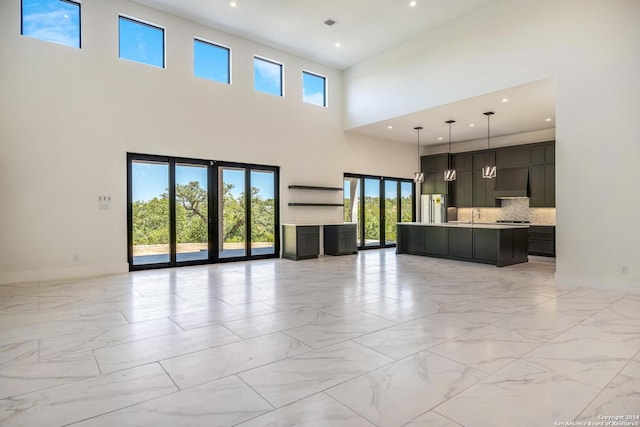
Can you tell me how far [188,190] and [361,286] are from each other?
436 centimetres

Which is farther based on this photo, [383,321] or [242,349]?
[383,321]

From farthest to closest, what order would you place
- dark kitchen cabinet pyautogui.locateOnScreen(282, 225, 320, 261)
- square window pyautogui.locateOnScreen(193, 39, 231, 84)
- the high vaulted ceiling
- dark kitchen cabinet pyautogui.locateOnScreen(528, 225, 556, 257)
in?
dark kitchen cabinet pyautogui.locateOnScreen(528, 225, 556, 257) → dark kitchen cabinet pyautogui.locateOnScreen(282, 225, 320, 261) → square window pyautogui.locateOnScreen(193, 39, 231, 84) → the high vaulted ceiling

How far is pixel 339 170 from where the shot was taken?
10117 mm

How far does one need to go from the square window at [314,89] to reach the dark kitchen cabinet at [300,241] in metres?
3.44

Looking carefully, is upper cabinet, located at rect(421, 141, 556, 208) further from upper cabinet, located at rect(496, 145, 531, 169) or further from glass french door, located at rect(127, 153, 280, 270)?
glass french door, located at rect(127, 153, 280, 270)

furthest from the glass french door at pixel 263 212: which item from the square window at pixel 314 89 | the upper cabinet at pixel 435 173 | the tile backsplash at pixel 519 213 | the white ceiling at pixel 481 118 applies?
the tile backsplash at pixel 519 213

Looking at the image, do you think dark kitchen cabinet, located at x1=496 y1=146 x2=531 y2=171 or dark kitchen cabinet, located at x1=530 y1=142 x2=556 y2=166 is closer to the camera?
dark kitchen cabinet, located at x1=530 y1=142 x2=556 y2=166

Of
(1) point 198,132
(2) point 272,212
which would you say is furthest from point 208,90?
(2) point 272,212

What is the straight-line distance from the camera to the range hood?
9445mm

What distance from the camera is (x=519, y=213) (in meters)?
10.1

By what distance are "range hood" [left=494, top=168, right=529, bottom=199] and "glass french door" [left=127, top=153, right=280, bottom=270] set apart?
245 inches

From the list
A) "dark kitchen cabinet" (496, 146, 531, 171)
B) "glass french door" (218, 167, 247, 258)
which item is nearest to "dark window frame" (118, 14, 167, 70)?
"glass french door" (218, 167, 247, 258)

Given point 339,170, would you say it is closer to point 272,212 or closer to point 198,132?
point 272,212

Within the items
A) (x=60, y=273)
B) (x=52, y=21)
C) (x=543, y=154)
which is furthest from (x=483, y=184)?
(x=52, y=21)
